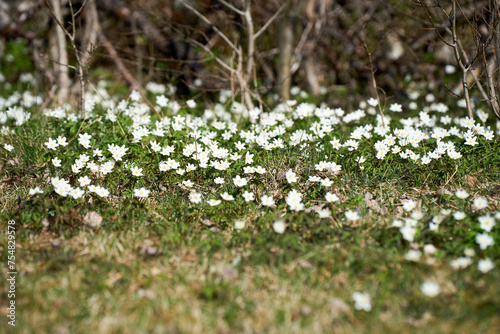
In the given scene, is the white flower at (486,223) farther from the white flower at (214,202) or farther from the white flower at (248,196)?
the white flower at (214,202)

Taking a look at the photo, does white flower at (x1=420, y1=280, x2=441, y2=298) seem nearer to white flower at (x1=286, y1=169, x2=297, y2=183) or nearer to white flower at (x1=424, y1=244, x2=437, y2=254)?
white flower at (x1=424, y1=244, x2=437, y2=254)

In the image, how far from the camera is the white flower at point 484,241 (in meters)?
2.78

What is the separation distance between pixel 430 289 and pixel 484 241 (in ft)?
2.04

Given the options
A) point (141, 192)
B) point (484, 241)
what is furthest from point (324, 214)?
point (141, 192)

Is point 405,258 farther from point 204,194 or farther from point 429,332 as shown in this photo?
point 204,194

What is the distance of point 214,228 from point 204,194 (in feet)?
1.36

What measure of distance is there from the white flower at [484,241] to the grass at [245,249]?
8 centimetres

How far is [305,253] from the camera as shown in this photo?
2.89 m

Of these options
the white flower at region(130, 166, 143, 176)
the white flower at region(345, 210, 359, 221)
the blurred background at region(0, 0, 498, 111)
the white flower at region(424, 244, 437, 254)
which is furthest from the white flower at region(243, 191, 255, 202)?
the blurred background at region(0, 0, 498, 111)

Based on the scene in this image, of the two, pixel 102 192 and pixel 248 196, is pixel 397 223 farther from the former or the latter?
pixel 102 192

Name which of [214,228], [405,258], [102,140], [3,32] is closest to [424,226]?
[405,258]

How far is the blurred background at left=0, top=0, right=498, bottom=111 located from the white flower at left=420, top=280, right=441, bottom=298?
11.9 ft

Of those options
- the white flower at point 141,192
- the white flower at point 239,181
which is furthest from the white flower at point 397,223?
the white flower at point 141,192

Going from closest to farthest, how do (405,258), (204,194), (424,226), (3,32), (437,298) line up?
(437,298) < (405,258) < (424,226) < (204,194) < (3,32)
